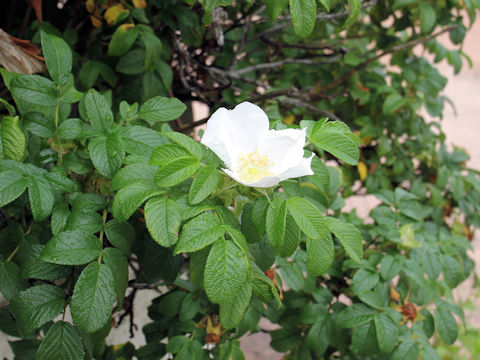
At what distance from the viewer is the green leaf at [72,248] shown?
2.01 feet

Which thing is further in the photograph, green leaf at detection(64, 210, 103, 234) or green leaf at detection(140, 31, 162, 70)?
green leaf at detection(140, 31, 162, 70)

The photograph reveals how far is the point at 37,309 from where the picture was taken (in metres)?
0.66

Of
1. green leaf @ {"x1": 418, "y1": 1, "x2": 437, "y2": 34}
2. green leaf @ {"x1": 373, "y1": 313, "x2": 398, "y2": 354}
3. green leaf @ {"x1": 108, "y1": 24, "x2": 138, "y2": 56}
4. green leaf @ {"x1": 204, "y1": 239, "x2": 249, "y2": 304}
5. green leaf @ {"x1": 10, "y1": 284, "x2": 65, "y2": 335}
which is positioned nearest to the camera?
green leaf @ {"x1": 204, "y1": 239, "x2": 249, "y2": 304}

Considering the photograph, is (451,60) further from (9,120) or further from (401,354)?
(9,120)

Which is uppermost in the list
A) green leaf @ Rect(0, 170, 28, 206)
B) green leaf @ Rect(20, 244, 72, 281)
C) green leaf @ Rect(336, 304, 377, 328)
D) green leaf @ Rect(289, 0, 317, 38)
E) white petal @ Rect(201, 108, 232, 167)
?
green leaf @ Rect(289, 0, 317, 38)

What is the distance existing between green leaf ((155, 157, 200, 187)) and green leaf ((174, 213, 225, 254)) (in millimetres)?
52

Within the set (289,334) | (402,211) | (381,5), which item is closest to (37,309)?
(289,334)

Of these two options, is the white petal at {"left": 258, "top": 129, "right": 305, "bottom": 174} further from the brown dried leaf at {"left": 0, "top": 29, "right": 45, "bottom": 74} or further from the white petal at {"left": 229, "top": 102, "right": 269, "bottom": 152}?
the brown dried leaf at {"left": 0, "top": 29, "right": 45, "bottom": 74}

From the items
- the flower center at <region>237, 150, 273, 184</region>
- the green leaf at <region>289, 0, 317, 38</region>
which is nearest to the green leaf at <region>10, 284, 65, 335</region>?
the flower center at <region>237, 150, 273, 184</region>

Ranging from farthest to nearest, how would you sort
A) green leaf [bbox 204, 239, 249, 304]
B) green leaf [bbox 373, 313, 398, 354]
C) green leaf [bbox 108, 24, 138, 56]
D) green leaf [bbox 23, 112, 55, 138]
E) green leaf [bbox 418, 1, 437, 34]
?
1. green leaf [bbox 418, 1, 437, 34]
2. green leaf [bbox 108, 24, 138, 56]
3. green leaf [bbox 373, 313, 398, 354]
4. green leaf [bbox 23, 112, 55, 138]
5. green leaf [bbox 204, 239, 249, 304]

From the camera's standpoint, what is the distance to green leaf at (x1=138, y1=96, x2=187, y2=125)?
78 centimetres

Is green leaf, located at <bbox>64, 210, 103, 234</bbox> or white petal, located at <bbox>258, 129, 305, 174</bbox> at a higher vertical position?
white petal, located at <bbox>258, 129, 305, 174</bbox>

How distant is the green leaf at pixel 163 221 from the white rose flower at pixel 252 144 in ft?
0.29

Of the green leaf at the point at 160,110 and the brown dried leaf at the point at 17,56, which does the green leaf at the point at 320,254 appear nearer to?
the green leaf at the point at 160,110
